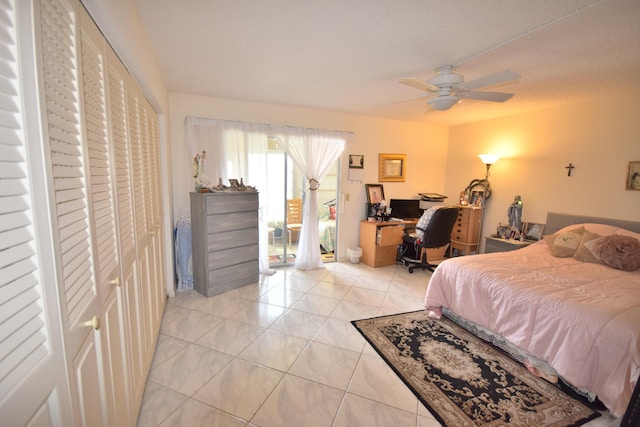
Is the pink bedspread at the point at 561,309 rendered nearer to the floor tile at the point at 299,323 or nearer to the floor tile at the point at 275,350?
the floor tile at the point at 299,323

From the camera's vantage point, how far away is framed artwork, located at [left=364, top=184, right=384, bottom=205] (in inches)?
178

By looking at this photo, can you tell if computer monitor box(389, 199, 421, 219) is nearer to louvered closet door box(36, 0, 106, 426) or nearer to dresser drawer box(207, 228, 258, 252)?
dresser drawer box(207, 228, 258, 252)

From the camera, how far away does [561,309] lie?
5.94 ft

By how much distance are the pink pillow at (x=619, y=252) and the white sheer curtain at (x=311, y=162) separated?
3.14 metres

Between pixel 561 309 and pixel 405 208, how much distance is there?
9.78ft

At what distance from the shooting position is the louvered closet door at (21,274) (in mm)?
549

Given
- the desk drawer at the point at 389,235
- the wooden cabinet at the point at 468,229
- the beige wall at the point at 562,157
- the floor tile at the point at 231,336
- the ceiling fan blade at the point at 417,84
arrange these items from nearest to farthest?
the ceiling fan blade at the point at 417,84
the floor tile at the point at 231,336
the beige wall at the point at 562,157
the desk drawer at the point at 389,235
the wooden cabinet at the point at 468,229

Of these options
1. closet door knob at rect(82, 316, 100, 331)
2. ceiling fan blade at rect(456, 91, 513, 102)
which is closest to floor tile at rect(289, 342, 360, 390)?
closet door knob at rect(82, 316, 100, 331)

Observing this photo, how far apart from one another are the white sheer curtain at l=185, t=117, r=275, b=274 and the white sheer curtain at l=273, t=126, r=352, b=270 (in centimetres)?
41

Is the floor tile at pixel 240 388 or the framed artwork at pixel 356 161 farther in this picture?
the framed artwork at pixel 356 161

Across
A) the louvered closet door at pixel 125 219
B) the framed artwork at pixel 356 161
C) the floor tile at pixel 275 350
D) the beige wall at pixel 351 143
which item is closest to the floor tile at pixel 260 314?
the floor tile at pixel 275 350

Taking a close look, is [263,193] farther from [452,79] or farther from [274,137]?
[452,79]

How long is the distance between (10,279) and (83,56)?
0.86 meters

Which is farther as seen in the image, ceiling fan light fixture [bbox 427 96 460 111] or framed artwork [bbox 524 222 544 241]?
framed artwork [bbox 524 222 544 241]
